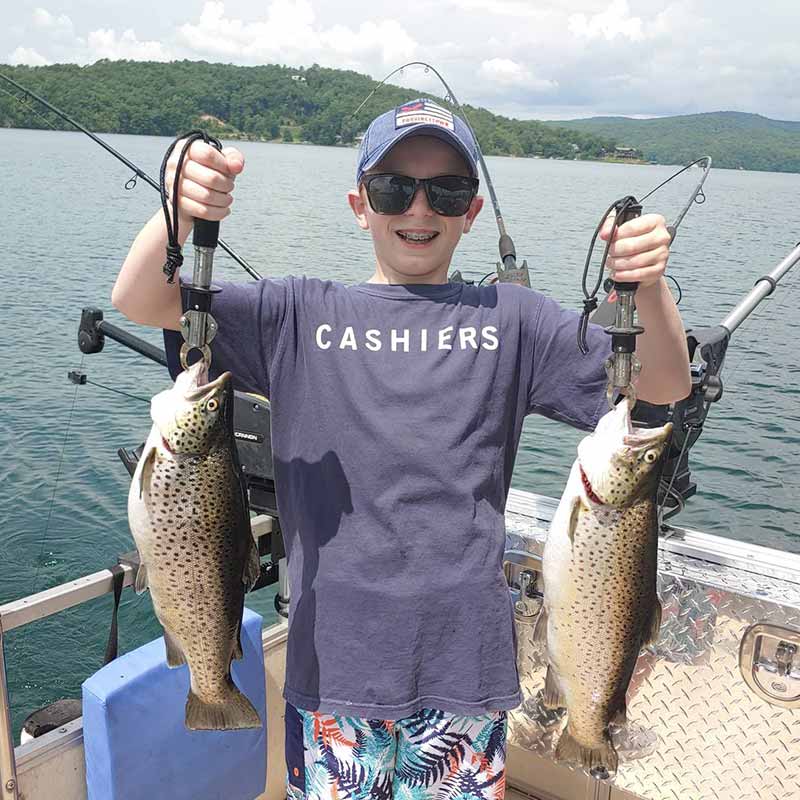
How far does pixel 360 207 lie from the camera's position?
8.22 ft

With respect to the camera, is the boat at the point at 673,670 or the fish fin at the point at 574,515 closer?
the fish fin at the point at 574,515

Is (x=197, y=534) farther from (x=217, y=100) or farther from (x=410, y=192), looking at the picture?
(x=217, y=100)

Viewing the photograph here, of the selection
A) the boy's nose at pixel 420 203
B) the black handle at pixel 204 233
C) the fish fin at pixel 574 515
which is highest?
the boy's nose at pixel 420 203

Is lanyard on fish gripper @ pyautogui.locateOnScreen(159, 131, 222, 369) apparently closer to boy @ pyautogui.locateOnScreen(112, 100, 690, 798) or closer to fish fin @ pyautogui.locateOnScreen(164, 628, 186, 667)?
boy @ pyautogui.locateOnScreen(112, 100, 690, 798)

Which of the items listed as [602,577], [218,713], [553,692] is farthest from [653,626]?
[218,713]

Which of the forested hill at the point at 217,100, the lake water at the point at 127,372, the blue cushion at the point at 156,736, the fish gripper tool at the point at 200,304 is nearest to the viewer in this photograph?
the fish gripper tool at the point at 200,304

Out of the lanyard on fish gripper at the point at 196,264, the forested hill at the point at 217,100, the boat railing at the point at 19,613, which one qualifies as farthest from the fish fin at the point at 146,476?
the forested hill at the point at 217,100

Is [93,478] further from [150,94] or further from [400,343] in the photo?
[400,343]

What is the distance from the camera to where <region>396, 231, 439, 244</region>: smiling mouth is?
92.1 inches

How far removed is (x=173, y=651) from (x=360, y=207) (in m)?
1.33

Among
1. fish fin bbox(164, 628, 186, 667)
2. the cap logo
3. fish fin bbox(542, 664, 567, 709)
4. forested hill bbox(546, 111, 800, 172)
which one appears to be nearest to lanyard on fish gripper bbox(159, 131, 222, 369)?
the cap logo

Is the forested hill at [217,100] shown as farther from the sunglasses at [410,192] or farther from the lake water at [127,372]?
the sunglasses at [410,192]

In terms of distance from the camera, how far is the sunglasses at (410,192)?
227 cm

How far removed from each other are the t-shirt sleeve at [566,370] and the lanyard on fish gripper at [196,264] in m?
0.92
